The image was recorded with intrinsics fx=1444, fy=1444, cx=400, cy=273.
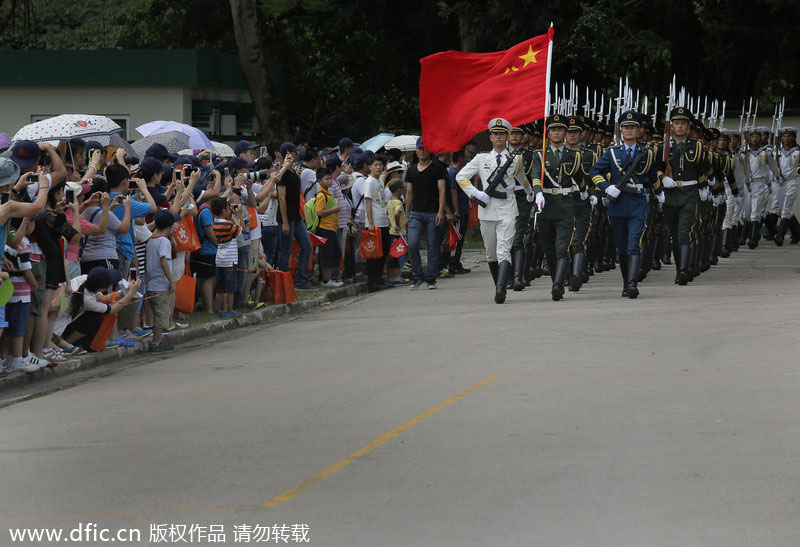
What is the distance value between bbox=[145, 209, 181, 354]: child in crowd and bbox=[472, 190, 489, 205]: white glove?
4.33m

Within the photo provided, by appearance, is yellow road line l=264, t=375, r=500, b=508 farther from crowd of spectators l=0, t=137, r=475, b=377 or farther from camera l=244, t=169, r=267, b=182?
camera l=244, t=169, r=267, b=182

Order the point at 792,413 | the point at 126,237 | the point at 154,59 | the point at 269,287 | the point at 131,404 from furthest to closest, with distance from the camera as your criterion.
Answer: the point at 154,59 → the point at 269,287 → the point at 126,237 → the point at 131,404 → the point at 792,413

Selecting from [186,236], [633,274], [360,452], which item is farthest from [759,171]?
[360,452]

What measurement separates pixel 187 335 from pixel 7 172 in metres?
3.91

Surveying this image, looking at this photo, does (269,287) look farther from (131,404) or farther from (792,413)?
(792,413)

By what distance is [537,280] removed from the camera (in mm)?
19656

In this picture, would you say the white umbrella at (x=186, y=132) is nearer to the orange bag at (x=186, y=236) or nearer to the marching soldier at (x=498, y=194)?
the marching soldier at (x=498, y=194)


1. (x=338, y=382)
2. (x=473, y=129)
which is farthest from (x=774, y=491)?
(x=473, y=129)

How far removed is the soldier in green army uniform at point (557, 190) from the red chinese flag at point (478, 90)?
101 centimetres

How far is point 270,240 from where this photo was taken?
57.0ft

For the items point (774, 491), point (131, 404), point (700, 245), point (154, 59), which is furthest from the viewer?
point (154, 59)

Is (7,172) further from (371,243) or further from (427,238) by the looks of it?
(371,243)

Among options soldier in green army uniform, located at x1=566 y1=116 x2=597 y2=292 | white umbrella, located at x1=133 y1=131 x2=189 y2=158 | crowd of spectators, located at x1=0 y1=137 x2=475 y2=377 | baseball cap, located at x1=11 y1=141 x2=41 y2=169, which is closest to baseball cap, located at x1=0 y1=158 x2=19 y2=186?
crowd of spectators, located at x1=0 y1=137 x2=475 y2=377

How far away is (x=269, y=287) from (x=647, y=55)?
16.7 meters
